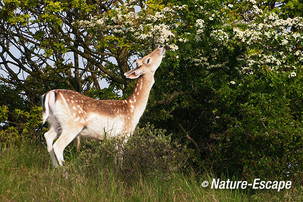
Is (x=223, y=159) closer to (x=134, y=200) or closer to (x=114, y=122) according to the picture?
(x=114, y=122)

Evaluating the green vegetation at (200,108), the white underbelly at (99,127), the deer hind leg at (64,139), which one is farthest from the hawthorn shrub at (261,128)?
the deer hind leg at (64,139)

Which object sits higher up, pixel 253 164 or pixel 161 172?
pixel 161 172

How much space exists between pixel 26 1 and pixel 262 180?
7.20 meters

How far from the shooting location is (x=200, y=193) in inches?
283

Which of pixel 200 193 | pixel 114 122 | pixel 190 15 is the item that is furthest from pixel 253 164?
pixel 190 15

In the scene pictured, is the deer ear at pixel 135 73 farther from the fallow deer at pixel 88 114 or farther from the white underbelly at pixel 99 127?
the white underbelly at pixel 99 127

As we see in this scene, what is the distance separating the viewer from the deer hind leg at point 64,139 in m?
8.13

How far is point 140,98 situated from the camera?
29.3 feet

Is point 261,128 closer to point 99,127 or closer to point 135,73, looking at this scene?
point 135,73

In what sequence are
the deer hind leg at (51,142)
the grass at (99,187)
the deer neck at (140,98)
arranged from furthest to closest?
the deer neck at (140,98) → the deer hind leg at (51,142) → the grass at (99,187)

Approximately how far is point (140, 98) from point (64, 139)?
166 cm

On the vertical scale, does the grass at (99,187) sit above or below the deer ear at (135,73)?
below

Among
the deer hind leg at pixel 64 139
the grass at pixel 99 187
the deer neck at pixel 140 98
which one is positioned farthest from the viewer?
the deer neck at pixel 140 98

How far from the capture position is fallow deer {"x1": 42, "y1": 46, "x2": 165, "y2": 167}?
8.23 meters
